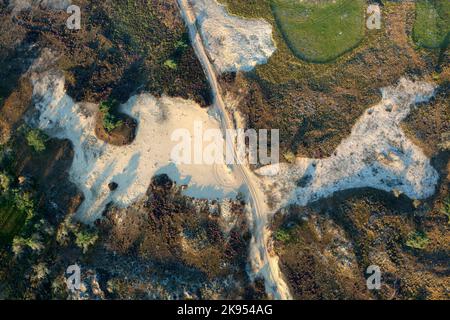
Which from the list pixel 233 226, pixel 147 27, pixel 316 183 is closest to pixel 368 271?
pixel 316 183

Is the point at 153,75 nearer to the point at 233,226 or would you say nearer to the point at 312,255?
the point at 233,226

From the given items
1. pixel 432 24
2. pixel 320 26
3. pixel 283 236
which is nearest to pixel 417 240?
pixel 283 236

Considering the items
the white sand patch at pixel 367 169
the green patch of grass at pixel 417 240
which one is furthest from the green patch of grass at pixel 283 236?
the green patch of grass at pixel 417 240

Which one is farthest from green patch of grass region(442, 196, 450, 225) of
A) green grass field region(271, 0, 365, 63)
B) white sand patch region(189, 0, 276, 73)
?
white sand patch region(189, 0, 276, 73)

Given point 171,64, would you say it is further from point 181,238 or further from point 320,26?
point 181,238

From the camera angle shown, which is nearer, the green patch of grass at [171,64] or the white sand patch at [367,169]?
the white sand patch at [367,169]

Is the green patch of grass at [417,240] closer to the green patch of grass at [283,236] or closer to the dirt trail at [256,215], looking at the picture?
the green patch of grass at [283,236]

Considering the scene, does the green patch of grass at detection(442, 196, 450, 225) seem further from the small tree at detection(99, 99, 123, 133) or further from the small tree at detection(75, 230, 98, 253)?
the small tree at detection(75, 230, 98, 253)
